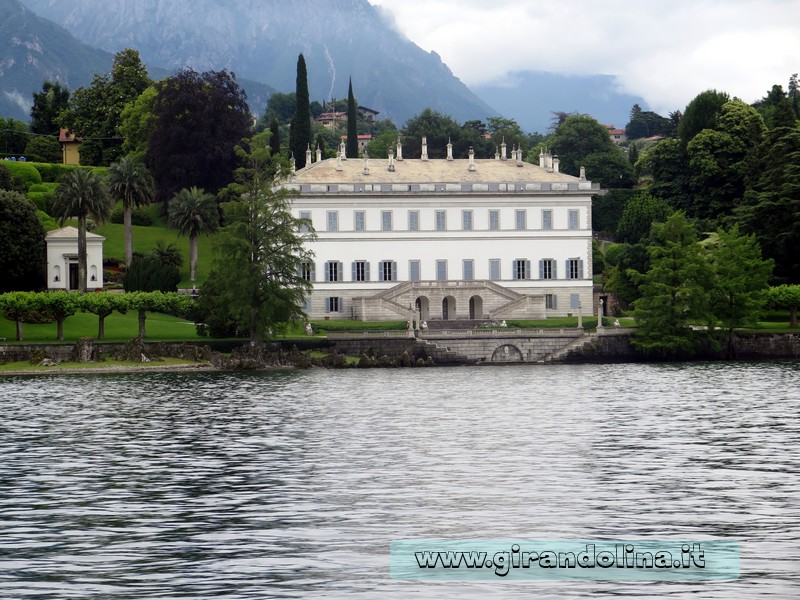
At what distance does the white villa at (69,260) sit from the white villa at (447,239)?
1277 cm

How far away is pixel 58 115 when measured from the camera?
130 meters

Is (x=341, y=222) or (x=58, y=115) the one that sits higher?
(x=58, y=115)

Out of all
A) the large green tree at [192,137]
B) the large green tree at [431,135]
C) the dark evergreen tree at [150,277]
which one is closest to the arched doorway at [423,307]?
the dark evergreen tree at [150,277]

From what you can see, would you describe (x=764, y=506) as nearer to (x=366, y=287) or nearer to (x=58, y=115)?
(x=366, y=287)

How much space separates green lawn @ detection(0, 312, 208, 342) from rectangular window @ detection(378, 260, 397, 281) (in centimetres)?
1471

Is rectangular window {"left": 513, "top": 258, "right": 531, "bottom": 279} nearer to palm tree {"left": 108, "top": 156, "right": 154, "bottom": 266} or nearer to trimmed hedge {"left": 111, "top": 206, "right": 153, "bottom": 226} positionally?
palm tree {"left": 108, "top": 156, "right": 154, "bottom": 266}

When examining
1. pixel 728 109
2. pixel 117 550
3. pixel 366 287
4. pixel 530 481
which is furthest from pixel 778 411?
pixel 728 109

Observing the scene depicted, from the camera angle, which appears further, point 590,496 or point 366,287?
point 366,287

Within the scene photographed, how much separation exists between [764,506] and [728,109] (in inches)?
3307

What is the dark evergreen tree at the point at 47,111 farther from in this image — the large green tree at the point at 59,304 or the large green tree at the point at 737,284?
the large green tree at the point at 737,284

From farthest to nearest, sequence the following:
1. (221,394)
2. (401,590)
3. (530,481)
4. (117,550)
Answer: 1. (221,394)
2. (530,481)
3. (117,550)
4. (401,590)

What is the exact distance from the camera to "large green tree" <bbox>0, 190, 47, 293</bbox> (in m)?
79.2

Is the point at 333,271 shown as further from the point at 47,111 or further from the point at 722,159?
the point at 47,111

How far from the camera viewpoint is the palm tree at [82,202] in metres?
80.5
